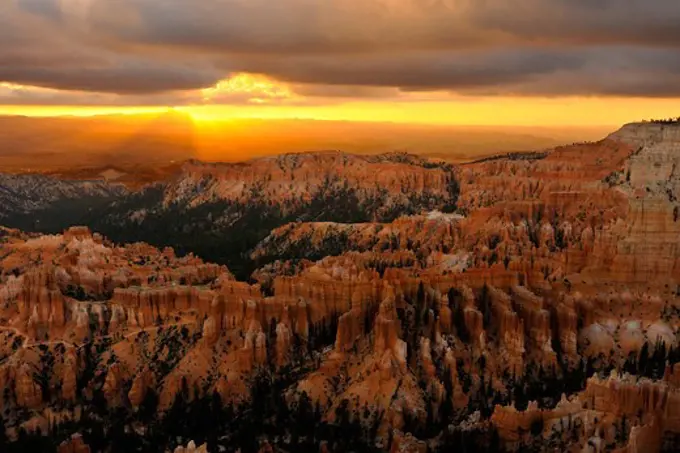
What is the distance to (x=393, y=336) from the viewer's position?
202 feet

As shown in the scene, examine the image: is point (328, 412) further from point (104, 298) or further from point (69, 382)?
point (104, 298)

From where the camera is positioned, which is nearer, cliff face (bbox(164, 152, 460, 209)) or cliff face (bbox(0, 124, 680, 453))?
cliff face (bbox(0, 124, 680, 453))

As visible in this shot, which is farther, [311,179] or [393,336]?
[311,179]

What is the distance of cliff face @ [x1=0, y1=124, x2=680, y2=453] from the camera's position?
50.6m

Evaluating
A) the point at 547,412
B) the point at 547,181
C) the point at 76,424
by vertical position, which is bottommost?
the point at 76,424

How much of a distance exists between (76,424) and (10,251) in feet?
100

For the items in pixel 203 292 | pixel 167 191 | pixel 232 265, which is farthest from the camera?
pixel 167 191

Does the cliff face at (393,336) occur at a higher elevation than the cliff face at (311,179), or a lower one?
lower

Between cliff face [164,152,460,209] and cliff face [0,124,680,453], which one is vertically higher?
cliff face [164,152,460,209]

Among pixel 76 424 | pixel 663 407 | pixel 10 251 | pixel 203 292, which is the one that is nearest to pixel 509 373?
pixel 663 407

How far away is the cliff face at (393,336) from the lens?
5062 cm

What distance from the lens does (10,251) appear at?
81.6m

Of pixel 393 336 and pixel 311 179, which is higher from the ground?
pixel 311 179

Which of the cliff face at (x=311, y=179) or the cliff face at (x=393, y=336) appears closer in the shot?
the cliff face at (x=393, y=336)
